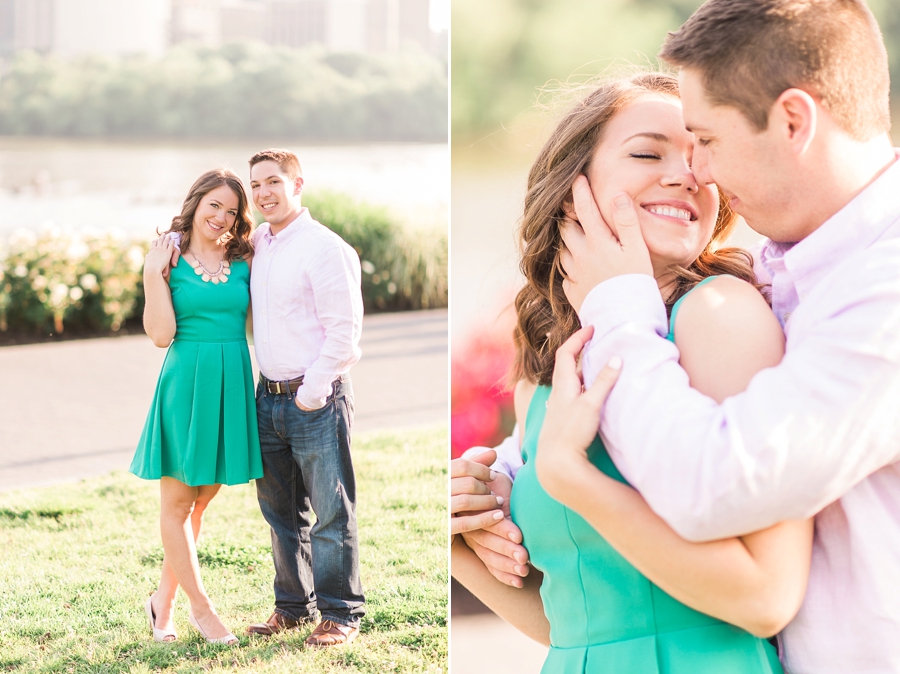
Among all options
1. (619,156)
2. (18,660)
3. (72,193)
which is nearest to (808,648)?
(619,156)

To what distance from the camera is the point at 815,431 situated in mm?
1107

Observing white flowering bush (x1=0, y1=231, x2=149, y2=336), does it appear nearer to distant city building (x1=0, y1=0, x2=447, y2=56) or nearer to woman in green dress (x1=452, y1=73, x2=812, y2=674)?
distant city building (x1=0, y1=0, x2=447, y2=56)

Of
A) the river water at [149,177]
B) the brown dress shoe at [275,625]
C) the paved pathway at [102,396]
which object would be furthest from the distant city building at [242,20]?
the brown dress shoe at [275,625]

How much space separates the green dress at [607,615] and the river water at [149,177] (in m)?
6.73

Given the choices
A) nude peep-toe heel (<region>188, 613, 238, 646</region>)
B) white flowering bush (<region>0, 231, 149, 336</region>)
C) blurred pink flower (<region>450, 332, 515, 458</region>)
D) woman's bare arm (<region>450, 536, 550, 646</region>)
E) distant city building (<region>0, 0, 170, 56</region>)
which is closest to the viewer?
woman's bare arm (<region>450, 536, 550, 646</region>)

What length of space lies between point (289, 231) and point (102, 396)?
4.02 metres

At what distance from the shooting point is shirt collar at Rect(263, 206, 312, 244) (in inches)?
112

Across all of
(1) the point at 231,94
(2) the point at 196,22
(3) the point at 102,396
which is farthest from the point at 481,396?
(2) the point at 196,22

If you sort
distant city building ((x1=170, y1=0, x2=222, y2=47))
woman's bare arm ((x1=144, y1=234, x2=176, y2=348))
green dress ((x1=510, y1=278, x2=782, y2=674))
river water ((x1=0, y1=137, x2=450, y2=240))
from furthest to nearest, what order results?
distant city building ((x1=170, y1=0, x2=222, y2=47)) → river water ((x1=0, y1=137, x2=450, y2=240)) → woman's bare arm ((x1=144, y1=234, x2=176, y2=348)) → green dress ((x1=510, y1=278, x2=782, y2=674))

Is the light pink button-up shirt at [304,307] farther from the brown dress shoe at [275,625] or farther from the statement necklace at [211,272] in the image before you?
the brown dress shoe at [275,625]

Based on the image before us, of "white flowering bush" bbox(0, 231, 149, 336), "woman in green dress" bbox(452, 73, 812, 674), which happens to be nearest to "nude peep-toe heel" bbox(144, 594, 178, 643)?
"woman in green dress" bbox(452, 73, 812, 674)

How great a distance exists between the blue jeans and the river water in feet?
17.5

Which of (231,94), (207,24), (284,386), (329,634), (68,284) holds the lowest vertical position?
(329,634)

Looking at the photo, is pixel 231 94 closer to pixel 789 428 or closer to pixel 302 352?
pixel 302 352
